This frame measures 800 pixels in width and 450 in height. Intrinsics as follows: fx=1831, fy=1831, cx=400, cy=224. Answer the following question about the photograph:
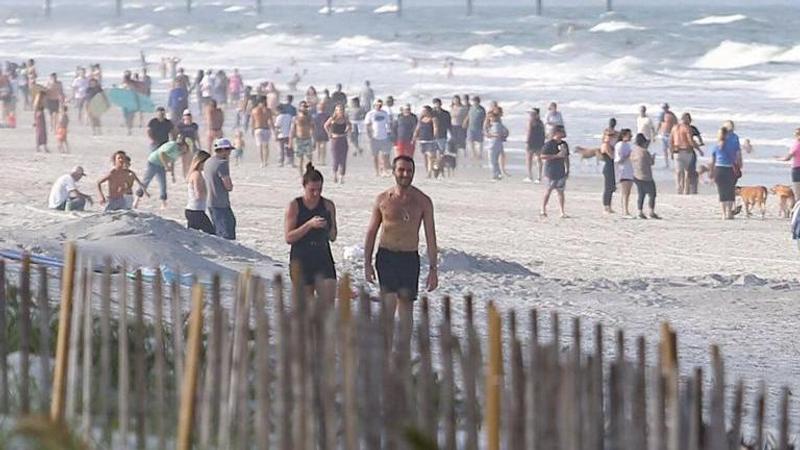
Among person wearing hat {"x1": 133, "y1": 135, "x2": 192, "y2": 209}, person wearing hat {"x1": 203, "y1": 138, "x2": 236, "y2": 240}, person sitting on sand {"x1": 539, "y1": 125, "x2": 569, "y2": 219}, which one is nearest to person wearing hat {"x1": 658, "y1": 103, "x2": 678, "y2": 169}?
person sitting on sand {"x1": 539, "y1": 125, "x2": 569, "y2": 219}

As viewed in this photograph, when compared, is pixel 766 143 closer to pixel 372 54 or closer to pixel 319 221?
pixel 319 221

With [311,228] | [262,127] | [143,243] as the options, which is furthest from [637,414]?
[262,127]

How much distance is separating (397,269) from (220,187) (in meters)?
5.94

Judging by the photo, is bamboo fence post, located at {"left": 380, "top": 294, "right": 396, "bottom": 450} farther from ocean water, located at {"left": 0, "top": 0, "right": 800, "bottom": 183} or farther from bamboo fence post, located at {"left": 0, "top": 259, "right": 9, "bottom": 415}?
ocean water, located at {"left": 0, "top": 0, "right": 800, "bottom": 183}

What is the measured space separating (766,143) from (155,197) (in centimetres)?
1775

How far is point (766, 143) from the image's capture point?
37062mm

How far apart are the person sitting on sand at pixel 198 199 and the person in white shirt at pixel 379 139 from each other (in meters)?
10.5

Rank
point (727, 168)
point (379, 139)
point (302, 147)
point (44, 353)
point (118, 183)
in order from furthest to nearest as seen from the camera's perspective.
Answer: point (379, 139), point (302, 147), point (727, 168), point (118, 183), point (44, 353)

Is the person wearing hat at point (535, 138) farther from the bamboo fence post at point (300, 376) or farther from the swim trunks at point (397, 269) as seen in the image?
the bamboo fence post at point (300, 376)

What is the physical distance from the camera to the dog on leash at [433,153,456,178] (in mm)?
27359

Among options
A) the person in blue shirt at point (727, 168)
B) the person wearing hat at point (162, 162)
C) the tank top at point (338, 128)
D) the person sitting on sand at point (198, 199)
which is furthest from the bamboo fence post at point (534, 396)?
the tank top at point (338, 128)

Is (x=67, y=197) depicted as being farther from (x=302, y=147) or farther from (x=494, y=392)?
(x=494, y=392)

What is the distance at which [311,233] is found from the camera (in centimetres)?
1056

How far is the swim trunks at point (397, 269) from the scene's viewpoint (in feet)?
35.0
